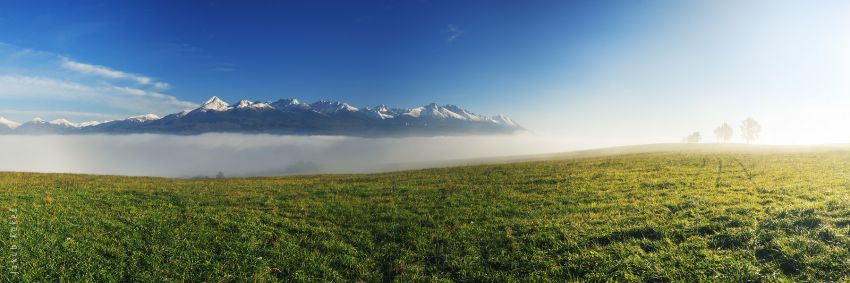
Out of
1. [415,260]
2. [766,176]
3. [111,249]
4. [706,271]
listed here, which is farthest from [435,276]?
[766,176]

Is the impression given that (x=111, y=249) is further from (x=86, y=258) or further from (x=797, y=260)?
(x=797, y=260)

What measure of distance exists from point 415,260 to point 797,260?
14.7 meters

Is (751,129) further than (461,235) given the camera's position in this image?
Yes

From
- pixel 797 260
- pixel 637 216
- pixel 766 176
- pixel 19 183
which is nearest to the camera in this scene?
pixel 797 260

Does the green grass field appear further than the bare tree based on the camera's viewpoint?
No

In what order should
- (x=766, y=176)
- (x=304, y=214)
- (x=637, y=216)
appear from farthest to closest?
1. (x=766, y=176)
2. (x=304, y=214)
3. (x=637, y=216)

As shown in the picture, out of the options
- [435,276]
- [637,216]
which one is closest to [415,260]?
[435,276]

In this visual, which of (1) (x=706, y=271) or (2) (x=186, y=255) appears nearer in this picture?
(1) (x=706, y=271)

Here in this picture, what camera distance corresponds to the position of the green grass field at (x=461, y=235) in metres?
15.1

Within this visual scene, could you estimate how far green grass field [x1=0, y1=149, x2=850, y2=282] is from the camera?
15.1 m

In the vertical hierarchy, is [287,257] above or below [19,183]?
below

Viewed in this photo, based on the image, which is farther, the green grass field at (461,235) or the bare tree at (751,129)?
the bare tree at (751,129)

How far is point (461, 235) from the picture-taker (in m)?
20.6

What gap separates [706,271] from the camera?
13953mm
